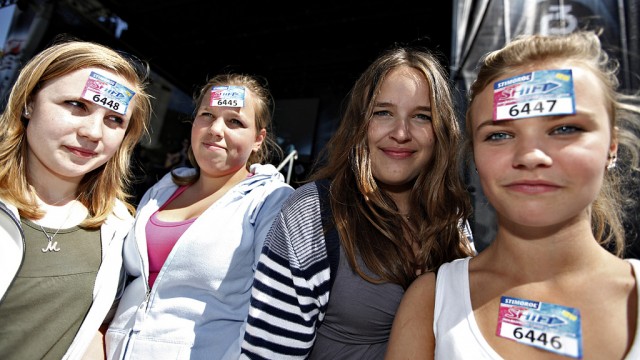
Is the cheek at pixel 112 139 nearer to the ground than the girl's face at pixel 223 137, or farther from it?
nearer to the ground

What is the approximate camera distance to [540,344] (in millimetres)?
697

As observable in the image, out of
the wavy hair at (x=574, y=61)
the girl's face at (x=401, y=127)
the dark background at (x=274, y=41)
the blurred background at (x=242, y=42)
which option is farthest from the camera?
the dark background at (x=274, y=41)

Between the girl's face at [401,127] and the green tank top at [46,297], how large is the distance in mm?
1031

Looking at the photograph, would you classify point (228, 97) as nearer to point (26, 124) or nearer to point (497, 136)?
point (26, 124)

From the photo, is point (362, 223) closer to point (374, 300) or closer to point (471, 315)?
point (374, 300)

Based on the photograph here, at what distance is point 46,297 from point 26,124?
2.01 feet

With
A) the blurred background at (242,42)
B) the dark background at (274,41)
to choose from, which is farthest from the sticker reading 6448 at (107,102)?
the dark background at (274,41)

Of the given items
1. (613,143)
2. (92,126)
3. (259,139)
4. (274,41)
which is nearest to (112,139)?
(92,126)

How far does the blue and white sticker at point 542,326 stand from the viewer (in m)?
0.69

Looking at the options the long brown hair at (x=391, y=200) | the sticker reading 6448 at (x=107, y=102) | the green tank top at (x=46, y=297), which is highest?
the sticker reading 6448 at (x=107, y=102)

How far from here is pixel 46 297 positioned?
1.04 metres

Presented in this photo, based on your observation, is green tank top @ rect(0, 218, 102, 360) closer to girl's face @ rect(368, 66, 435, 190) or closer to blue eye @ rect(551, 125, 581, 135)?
girl's face @ rect(368, 66, 435, 190)

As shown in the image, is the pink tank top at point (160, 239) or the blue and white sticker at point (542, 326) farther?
the pink tank top at point (160, 239)

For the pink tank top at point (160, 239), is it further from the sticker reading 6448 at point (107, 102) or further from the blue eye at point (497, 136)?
the blue eye at point (497, 136)
